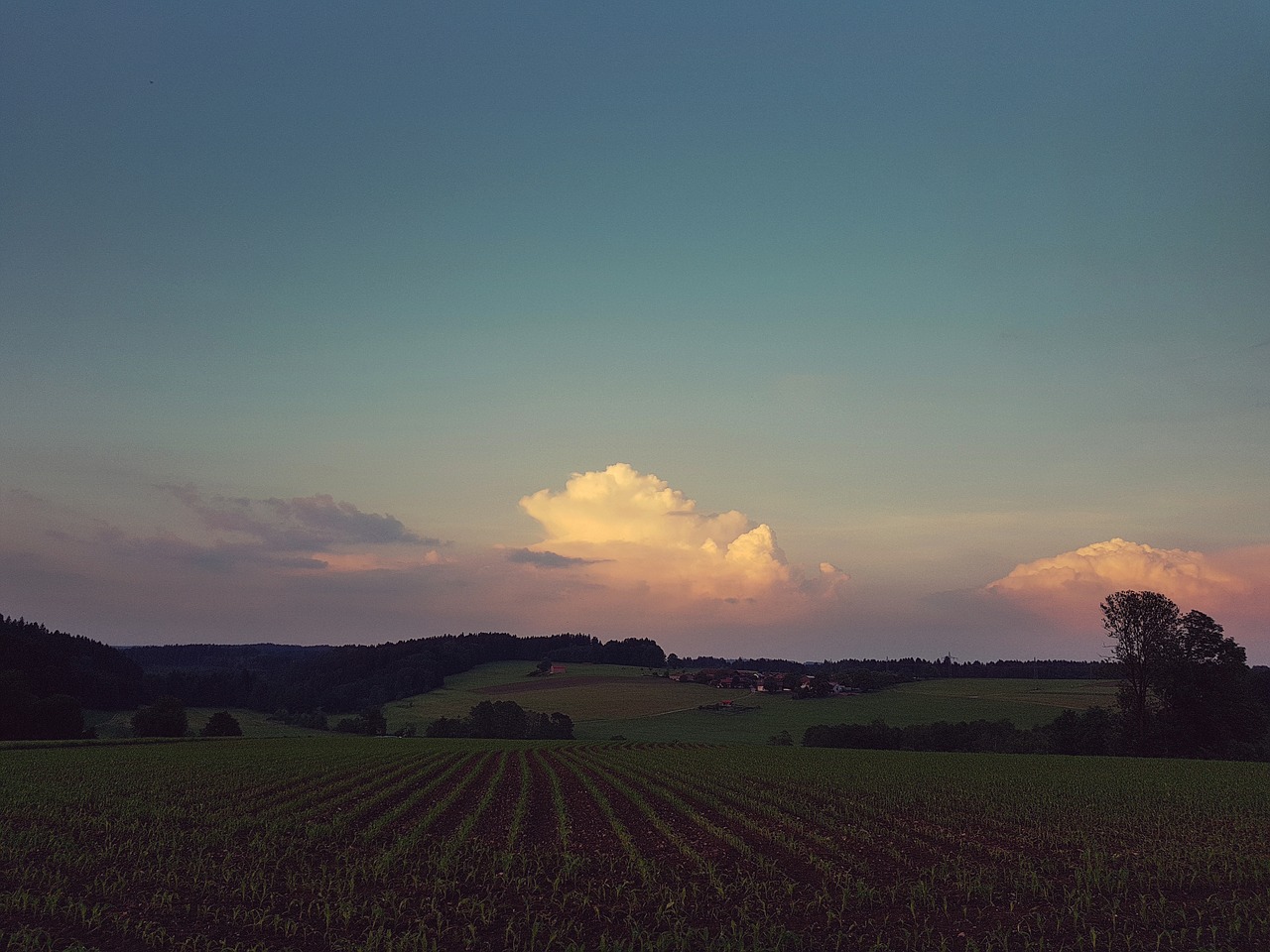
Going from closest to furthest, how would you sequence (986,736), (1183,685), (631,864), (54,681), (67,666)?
(631,864)
(1183,685)
(986,736)
(54,681)
(67,666)

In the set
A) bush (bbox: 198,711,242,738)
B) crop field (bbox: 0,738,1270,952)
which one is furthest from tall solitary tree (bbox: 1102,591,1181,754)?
bush (bbox: 198,711,242,738)

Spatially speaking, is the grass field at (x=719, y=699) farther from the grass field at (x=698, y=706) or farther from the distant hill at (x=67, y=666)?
the distant hill at (x=67, y=666)

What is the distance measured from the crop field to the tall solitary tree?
31.5 metres

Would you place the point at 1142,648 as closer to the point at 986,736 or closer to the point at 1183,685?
the point at 1183,685

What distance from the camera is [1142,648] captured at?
7150 cm

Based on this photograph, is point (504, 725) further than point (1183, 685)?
Yes

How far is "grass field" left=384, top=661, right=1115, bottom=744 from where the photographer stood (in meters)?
116

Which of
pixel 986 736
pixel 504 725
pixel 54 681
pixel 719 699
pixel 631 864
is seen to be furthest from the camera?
pixel 719 699

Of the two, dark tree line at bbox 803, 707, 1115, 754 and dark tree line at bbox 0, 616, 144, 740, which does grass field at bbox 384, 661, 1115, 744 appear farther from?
dark tree line at bbox 0, 616, 144, 740

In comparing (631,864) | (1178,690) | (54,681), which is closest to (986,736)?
(1178,690)

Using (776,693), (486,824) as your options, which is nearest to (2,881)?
(486,824)

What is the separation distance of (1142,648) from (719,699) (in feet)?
300

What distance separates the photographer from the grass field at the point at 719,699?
116312 millimetres

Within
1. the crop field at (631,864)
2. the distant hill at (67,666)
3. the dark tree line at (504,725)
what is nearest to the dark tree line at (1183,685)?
the crop field at (631,864)
